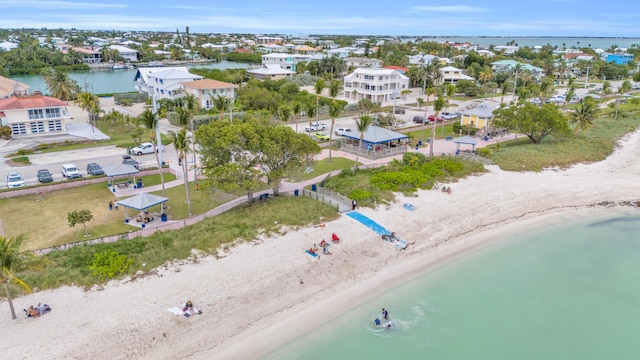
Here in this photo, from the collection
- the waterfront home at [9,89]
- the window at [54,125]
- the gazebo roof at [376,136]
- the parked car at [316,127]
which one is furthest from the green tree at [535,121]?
the waterfront home at [9,89]

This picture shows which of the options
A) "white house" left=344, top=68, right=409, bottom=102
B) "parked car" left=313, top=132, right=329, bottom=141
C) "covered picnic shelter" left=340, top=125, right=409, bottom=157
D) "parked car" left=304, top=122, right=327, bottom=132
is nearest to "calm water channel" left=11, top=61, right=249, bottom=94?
"white house" left=344, top=68, right=409, bottom=102

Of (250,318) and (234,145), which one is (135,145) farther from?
(250,318)

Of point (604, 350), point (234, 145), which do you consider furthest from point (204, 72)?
point (604, 350)

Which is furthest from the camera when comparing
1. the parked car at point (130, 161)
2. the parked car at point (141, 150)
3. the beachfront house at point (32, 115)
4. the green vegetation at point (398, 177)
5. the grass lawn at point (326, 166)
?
the beachfront house at point (32, 115)

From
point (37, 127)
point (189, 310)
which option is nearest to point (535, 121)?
point (189, 310)

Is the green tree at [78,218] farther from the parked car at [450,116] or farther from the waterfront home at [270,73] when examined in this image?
A: the waterfront home at [270,73]

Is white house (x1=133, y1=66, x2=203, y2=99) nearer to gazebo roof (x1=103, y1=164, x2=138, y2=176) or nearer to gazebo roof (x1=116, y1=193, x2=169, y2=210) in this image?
gazebo roof (x1=103, y1=164, x2=138, y2=176)
